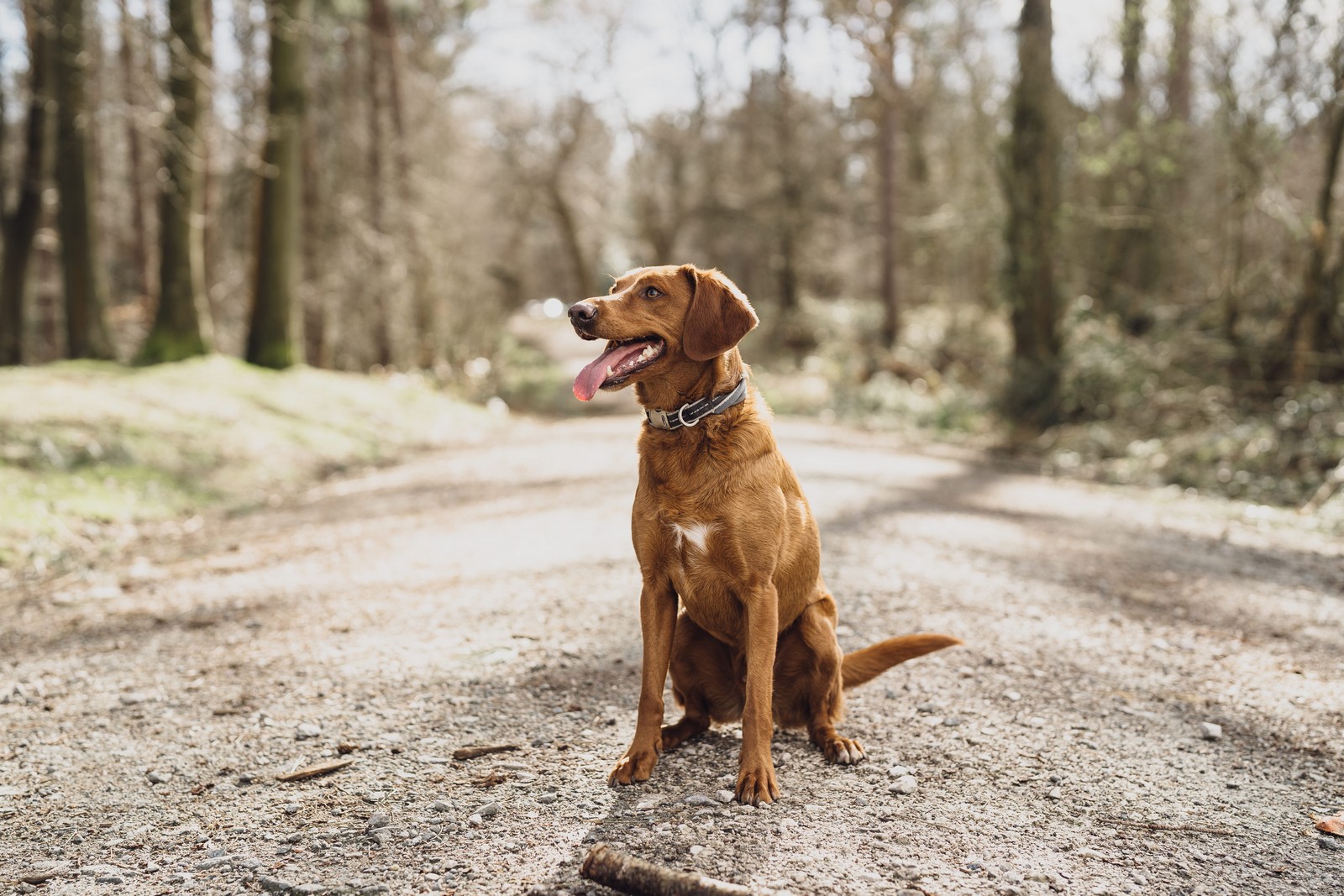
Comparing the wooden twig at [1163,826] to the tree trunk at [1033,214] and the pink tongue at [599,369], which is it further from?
the tree trunk at [1033,214]

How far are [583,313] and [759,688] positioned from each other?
1.35 metres

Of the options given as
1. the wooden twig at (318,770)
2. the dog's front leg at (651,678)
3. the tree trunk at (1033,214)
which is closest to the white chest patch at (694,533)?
the dog's front leg at (651,678)

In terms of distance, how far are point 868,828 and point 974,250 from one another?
24716 millimetres

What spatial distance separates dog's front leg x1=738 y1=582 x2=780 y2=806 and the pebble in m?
0.42

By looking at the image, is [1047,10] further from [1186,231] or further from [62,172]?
[62,172]

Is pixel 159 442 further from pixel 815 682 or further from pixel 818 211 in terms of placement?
pixel 818 211

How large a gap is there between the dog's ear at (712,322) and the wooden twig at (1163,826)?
6.45 feet

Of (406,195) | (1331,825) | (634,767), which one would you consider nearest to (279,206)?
(406,195)

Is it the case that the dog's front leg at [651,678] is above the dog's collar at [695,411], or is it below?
below

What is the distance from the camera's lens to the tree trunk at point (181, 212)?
42.2ft

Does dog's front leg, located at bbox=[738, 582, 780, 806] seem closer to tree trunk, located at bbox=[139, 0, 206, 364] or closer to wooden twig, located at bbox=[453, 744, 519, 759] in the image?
wooden twig, located at bbox=[453, 744, 519, 759]

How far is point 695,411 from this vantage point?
3166mm

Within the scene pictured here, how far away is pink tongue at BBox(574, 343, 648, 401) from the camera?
9.77ft

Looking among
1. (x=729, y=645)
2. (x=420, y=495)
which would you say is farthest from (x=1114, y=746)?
(x=420, y=495)
